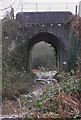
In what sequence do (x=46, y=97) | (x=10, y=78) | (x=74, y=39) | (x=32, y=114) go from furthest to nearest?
(x=74, y=39), (x=10, y=78), (x=46, y=97), (x=32, y=114)

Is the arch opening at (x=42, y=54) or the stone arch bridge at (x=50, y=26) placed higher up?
the stone arch bridge at (x=50, y=26)

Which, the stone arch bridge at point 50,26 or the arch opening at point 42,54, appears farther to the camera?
the arch opening at point 42,54

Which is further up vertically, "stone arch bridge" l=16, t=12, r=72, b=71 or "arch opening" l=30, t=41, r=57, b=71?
"stone arch bridge" l=16, t=12, r=72, b=71

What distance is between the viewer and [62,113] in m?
3.50

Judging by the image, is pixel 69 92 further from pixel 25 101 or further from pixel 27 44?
pixel 27 44

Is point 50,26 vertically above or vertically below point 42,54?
above

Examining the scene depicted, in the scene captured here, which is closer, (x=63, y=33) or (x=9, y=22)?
(x=9, y=22)

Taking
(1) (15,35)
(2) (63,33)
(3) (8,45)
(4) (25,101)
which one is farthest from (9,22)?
(4) (25,101)

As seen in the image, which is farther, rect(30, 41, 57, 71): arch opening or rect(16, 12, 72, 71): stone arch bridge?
rect(30, 41, 57, 71): arch opening

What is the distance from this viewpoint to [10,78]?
30.0 feet

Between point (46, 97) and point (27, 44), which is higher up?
point (46, 97)

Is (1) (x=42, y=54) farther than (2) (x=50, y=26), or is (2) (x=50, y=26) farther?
(1) (x=42, y=54)

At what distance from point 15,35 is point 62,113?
944 centimetres

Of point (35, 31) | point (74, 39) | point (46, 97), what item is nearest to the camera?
point (46, 97)
